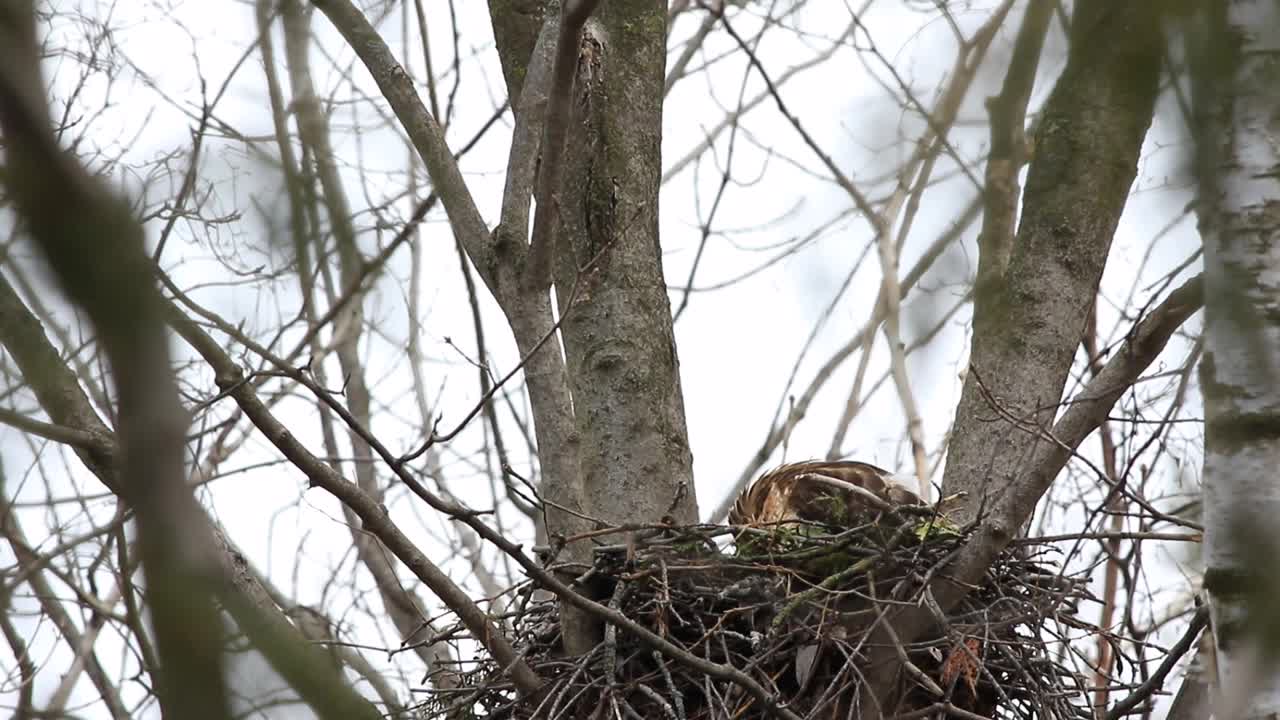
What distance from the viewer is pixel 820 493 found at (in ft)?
11.3

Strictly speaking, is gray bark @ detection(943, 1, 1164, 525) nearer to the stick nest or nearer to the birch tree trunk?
the stick nest

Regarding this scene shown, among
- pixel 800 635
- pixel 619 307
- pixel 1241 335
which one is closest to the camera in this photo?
pixel 1241 335

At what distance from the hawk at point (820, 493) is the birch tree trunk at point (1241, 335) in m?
1.55

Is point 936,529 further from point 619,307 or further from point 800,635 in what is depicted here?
point 619,307

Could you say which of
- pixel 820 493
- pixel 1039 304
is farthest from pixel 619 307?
pixel 1039 304

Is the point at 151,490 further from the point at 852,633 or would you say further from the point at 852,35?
the point at 852,35

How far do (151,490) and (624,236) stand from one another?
2702 mm

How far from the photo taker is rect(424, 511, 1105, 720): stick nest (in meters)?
2.67

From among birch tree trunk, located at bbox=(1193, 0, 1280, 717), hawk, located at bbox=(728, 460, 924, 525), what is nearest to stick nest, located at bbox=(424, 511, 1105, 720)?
hawk, located at bbox=(728, 460, 924, 525)

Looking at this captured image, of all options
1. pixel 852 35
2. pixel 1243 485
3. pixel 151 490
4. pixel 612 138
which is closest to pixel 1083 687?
pixel 1243 485

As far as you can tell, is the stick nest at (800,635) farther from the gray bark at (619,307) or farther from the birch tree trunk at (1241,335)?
the birch tree trunk at (1241,335)

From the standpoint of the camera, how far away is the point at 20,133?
786 mm

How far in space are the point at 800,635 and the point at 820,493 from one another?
0.76m

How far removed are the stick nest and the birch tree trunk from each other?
1.07 m
